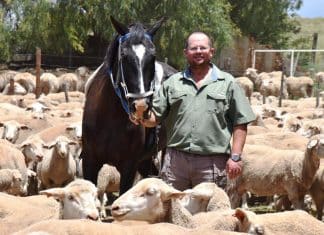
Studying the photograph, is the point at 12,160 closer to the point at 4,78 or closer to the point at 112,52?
the point at 112,52

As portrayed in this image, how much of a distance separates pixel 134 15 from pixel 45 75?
4.87 metres

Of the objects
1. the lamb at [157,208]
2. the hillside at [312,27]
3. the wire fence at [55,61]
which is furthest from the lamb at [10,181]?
the hillside at [312,27]

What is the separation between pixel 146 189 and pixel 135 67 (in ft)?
3.62

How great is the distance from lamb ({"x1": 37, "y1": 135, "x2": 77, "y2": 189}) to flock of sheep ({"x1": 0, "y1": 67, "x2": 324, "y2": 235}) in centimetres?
2

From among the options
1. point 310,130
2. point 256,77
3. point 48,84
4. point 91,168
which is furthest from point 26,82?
point 91,168

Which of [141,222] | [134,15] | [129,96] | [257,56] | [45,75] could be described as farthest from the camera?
[257,56]

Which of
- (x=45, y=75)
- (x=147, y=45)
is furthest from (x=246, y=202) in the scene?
(x=45, y=75)

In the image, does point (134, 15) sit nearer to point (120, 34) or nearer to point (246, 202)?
point (246, 202)

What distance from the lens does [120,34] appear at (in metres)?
6.46

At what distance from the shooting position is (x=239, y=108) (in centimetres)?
541

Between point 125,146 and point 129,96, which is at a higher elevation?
point 129,96

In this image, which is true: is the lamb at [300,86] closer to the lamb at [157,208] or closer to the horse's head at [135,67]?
the horse's head at [135,67]

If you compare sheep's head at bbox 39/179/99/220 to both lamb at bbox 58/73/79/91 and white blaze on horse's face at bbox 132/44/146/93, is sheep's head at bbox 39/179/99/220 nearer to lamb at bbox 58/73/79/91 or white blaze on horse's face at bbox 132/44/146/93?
white blaze on horse's face at bbox 132/44/146/93

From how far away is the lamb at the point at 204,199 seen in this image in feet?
19.1
